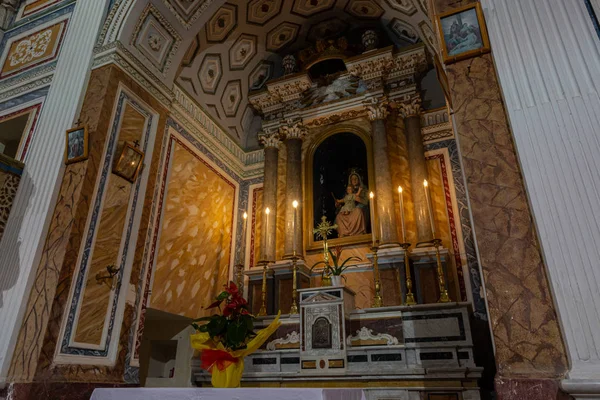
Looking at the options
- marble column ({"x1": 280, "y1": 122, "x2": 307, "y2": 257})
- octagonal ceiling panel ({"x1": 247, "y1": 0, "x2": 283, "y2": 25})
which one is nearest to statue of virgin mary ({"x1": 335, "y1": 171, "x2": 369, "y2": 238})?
marble column ({"x1": 280, "y1": 122, "x2": 307, "y2": 257})

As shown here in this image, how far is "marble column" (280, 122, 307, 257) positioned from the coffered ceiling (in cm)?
103

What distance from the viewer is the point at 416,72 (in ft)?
22.8

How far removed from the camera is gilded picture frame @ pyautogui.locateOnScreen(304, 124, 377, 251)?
6367mm

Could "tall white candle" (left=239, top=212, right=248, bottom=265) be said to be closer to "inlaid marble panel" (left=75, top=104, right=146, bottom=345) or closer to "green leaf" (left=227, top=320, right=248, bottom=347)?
"inlaid marble panel" (left=75, top=104, right=146, bottom=345)

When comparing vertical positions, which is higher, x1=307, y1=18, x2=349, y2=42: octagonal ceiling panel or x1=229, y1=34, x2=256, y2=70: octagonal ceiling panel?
x1=307, y1=18, x2=349, y2=42: octagonal ceiling panel

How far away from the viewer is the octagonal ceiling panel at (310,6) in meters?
7.30

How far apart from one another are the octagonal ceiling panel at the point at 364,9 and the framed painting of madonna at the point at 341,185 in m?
2.09

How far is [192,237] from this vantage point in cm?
628

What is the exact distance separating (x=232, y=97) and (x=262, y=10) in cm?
160

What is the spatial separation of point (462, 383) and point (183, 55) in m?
5.37

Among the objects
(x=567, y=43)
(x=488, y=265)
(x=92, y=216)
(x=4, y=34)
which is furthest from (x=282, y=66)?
(x=488, y=265)

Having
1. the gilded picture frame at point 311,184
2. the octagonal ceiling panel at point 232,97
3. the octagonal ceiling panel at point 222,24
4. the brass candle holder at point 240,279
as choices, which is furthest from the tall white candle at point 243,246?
the octagonal ceiling panel at point 222,24

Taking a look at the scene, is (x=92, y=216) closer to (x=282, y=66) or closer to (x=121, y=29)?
(x=121, y=29)

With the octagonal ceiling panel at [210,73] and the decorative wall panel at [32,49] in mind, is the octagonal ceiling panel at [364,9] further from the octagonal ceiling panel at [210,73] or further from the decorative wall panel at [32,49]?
the decorative wall panel at [32,49]
